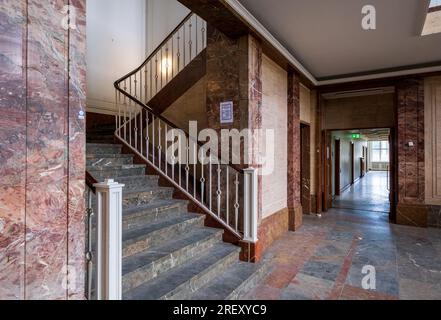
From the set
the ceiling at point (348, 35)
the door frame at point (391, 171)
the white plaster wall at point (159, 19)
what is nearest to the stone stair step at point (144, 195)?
the ceiling at point (348, 35)

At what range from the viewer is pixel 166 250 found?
2705 mm

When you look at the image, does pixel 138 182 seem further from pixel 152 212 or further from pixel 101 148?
pixel 101 148

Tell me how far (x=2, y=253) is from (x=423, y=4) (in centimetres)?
450

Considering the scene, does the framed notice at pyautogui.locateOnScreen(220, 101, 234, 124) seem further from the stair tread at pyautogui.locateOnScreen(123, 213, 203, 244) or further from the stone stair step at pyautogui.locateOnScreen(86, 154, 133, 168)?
the stone stair step at pyautogui.locateOnScreen(86, 154, 133, 168)

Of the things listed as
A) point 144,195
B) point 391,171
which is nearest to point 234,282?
point 144,195

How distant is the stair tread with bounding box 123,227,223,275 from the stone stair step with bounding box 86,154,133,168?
62.5 inches

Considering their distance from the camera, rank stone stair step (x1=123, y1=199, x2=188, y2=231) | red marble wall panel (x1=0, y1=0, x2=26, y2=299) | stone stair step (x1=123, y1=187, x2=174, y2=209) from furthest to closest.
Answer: stone stair step (x1=123, y1=187, x2=174, y2=209) < stone stair step (x1=123, y1=199, x2=188, y2=231) < red marble wall panel (x1=0, y1=0, x2=26, y2=299)

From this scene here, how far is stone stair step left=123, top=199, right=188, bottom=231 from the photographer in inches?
115

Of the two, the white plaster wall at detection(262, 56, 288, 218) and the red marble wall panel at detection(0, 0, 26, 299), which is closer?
the red marble wall panel at detection(0, 0, 26, 299)

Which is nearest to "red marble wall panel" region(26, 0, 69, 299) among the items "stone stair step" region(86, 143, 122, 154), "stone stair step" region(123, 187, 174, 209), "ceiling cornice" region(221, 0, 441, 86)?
"stone stair step" region(123, 187, 174, 209)
